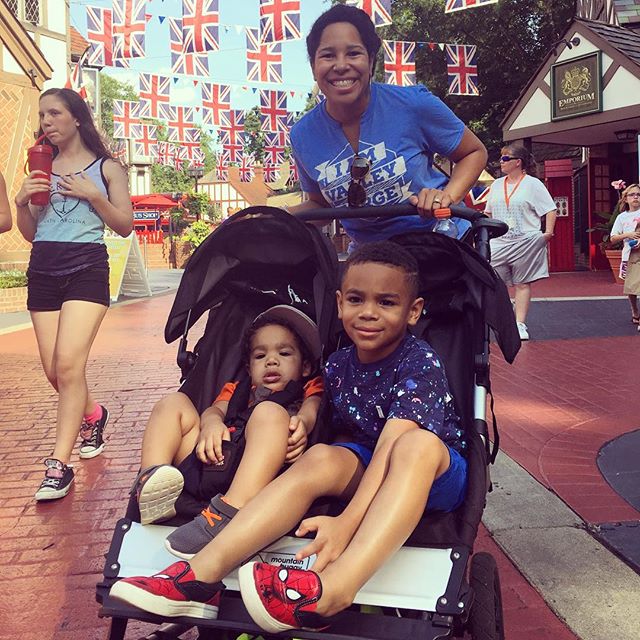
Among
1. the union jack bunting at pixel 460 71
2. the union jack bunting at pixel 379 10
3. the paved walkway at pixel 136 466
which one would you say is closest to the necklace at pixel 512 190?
the paved walkway at pixel 136 466

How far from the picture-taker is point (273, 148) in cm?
2884

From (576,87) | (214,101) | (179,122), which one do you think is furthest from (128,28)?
(576,87)

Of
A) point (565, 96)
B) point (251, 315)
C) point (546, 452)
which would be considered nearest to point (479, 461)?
point (251, 315)

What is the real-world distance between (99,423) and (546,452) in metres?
2.82

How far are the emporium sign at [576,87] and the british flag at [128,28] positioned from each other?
900 centimetres

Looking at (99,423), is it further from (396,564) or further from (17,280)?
(17,280)

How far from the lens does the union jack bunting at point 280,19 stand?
14039mm

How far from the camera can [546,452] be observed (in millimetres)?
4805

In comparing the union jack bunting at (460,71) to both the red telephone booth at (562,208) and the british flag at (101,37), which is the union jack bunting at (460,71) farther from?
the british flag at (101,37)

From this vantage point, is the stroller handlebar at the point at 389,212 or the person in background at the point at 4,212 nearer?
the stroller handlebar at the point at 389,212

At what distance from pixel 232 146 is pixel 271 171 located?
3.85m

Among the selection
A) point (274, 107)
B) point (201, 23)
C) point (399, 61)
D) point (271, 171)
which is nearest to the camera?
point (201, 23)

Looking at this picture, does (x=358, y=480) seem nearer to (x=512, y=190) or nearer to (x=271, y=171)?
(x=512, y=190)

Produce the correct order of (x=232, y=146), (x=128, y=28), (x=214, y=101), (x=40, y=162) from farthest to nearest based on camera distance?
(x=232, y=146), (x=214, y=101), (x=128, y=28), (x=40, y=162)
